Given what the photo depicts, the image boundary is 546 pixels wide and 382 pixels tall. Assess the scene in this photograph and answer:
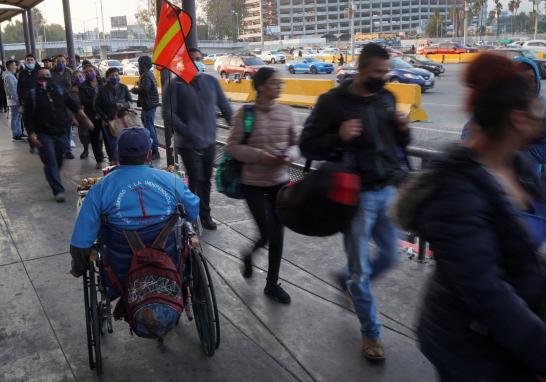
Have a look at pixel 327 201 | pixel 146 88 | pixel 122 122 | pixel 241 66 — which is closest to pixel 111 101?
pixel 122 122

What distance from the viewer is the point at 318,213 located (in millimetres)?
2607

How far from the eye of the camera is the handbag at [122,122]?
8062 millimetres

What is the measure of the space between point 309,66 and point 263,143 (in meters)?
35.5

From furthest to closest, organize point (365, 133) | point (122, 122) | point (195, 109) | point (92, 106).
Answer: point (92, 106) < point (122, 122) < point (195, 109) < point (365, 133)

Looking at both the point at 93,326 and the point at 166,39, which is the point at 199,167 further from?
the point at 93,326

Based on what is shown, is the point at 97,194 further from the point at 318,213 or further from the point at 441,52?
the point at 441,52

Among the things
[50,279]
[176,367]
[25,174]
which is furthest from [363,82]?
[25,174]

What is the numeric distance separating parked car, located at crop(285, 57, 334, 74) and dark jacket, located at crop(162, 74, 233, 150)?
33534 mm

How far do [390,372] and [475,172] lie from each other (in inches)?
83.0

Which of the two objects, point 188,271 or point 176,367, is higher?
point 188,271

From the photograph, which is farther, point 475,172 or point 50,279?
point 50,279

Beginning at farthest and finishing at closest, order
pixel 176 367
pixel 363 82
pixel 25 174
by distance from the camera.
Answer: pixel 25 174
pixel 176 367
pixel 363 82

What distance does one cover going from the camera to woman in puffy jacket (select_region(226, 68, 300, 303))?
3.89 metres

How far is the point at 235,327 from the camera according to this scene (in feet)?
12.6
